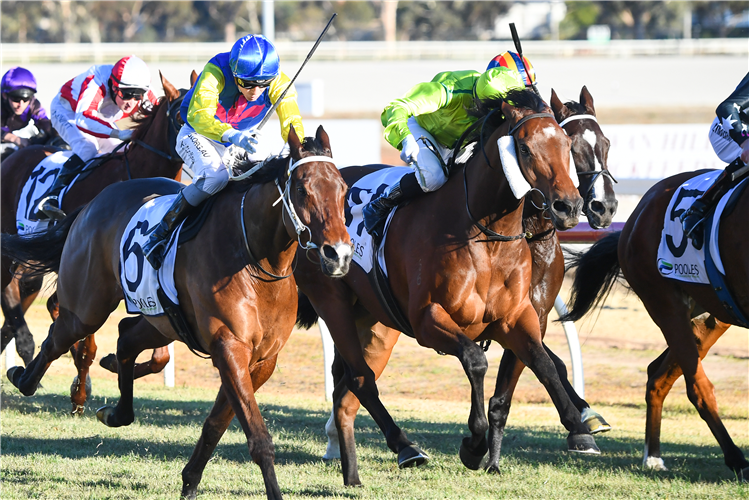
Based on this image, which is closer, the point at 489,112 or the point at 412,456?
the point at 412,456

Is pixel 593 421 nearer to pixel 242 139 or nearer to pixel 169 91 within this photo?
pixel 242 139

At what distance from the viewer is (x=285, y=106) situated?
471cm

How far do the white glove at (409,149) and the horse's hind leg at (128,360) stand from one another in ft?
5.32

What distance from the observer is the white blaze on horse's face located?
4.77 metres

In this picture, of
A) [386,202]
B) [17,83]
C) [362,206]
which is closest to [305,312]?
[362,206]

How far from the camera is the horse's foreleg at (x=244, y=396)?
3.98 m

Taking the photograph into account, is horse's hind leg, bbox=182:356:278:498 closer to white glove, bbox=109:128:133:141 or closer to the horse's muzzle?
the horse's muzzle

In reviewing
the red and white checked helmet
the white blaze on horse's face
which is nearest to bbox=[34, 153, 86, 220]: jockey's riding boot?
the red and white checked helmet

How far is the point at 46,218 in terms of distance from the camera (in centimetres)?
688

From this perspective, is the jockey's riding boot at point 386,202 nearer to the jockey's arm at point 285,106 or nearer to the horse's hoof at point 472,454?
the jockey's arm at point 285,106

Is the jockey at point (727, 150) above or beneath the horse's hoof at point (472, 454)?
above

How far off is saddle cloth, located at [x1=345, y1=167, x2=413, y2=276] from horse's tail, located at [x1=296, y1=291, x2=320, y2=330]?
1.94 ft

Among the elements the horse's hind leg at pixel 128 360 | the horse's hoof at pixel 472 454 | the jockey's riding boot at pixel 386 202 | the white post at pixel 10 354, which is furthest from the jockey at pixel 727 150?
the white post at pixel 10 354

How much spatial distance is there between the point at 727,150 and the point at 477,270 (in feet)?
5.75
